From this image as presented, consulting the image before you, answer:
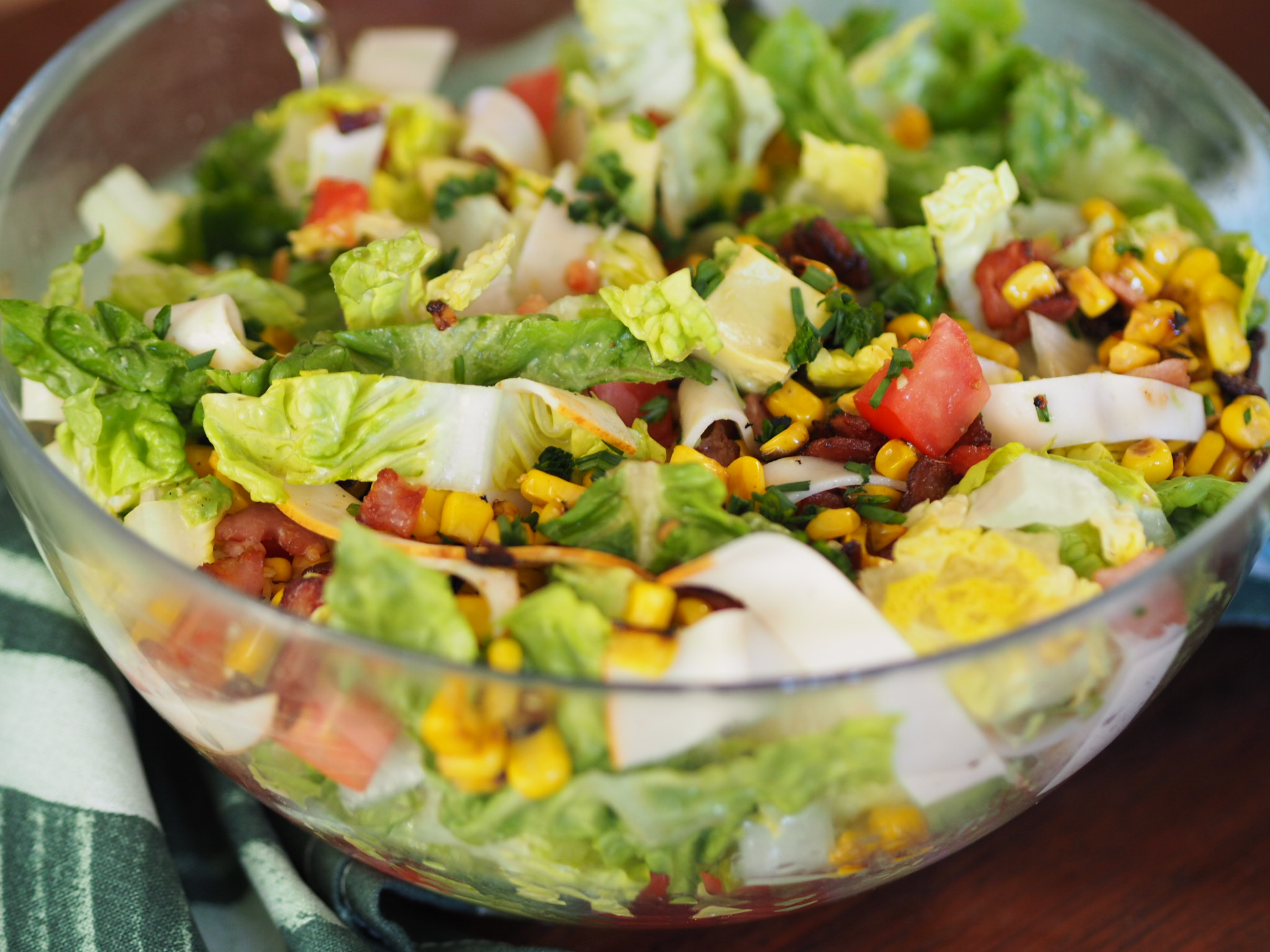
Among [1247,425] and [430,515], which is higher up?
[1247,425]

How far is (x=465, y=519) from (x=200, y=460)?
1.61 feet

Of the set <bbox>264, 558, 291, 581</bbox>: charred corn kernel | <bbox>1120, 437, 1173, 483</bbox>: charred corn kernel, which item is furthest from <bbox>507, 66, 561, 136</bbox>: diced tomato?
<bbox>1120, 437, 1173, 483</bbox>: charred corn kernel

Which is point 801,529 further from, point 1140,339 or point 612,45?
point 612,45

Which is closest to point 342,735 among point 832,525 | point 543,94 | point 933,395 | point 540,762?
point 540,762

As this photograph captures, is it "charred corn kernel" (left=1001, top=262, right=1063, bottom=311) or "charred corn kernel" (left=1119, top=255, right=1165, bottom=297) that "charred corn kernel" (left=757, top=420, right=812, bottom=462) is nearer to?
"charred corn kernel" (left=1001, top=262, right=1063, bottom=311)

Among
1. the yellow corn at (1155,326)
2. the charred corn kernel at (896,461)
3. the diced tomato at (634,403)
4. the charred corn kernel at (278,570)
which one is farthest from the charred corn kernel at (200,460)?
the yellow corn at (1155,326)

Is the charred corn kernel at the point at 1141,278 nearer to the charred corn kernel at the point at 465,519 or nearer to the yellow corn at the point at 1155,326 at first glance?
the yellow corn at the point at 1155,326

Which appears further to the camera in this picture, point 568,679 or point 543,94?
point 543,94

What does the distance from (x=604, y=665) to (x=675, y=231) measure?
1357 mm

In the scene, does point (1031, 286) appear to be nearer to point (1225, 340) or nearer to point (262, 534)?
point (1225, 340)

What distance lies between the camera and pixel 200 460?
73.9 inches

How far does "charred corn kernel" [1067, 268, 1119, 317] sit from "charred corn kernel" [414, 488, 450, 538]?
119cm

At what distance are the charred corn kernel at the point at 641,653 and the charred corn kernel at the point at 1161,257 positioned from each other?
133 centimetres

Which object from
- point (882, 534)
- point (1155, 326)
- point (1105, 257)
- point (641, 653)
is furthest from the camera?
point (1105, 257)
